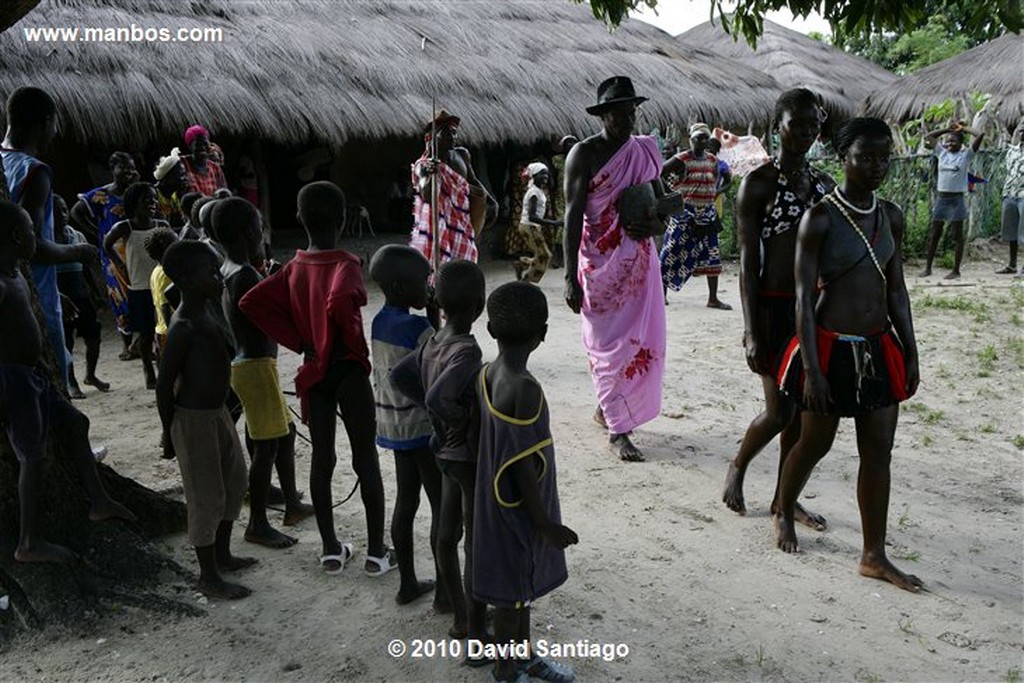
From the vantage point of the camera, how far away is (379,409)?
2.97 metres

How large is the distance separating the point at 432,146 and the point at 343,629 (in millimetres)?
3128

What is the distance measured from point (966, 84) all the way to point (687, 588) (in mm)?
17898

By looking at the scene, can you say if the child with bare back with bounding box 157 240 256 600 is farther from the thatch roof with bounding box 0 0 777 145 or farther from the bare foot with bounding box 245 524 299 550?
the thatch roof with bounding box 0 0 777 145

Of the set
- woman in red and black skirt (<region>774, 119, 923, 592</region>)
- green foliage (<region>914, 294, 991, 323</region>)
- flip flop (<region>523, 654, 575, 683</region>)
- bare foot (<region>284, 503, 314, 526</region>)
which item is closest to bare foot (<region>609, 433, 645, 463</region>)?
woman in red and black skirt (<region>774, 119, 923, 592</region>)

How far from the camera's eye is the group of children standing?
2.40 metres

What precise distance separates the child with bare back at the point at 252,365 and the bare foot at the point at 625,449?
1760mm

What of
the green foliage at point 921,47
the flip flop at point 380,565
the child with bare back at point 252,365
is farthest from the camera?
the green foliage at point 921,47

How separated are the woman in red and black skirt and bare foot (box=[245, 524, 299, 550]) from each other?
2023 millimetres

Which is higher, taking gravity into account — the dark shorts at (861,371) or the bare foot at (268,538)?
the dark shorts at (861,371)

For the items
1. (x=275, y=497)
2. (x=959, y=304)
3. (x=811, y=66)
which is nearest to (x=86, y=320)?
(x=275, y=497)

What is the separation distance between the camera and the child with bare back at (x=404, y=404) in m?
2.88

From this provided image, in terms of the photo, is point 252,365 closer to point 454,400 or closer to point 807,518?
point 454,400

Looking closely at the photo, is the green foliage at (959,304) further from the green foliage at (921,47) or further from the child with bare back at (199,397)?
the green foliage at (921,47)

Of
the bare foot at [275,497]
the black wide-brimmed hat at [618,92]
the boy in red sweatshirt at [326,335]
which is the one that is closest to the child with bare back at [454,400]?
the boy in red sweatshirt at [326,335]
